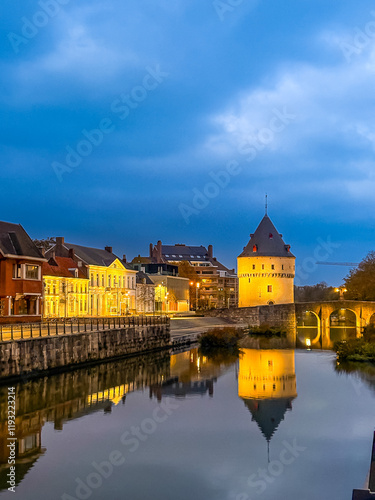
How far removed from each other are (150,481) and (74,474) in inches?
67.8

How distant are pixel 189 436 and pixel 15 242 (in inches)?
939

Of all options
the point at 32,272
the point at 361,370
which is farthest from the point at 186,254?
the point at 361,370

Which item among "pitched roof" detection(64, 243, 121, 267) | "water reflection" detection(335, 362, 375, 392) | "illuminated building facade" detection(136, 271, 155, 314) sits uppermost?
"pitched roof" detection(64, 243, 121, 267)

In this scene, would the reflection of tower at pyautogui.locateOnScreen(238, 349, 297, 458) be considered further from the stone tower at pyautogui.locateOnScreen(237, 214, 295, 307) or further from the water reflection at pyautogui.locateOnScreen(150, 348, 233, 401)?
the stone tower at pyautogui.locateOnScreen(237, 214, 295, 307)

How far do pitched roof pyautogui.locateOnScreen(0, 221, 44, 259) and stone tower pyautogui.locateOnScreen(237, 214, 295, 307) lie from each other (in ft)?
141

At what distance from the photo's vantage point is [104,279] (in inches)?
2388

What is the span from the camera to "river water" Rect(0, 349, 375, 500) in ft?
43.1

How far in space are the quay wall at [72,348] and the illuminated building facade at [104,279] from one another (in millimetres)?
18322

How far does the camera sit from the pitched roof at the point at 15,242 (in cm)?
3716

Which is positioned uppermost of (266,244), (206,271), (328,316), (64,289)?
(266,244)

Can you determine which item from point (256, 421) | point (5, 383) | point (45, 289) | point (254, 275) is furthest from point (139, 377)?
point (254, 275)

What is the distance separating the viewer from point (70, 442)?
1641 centimetres

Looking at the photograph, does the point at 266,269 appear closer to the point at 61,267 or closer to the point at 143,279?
the point at 143,279

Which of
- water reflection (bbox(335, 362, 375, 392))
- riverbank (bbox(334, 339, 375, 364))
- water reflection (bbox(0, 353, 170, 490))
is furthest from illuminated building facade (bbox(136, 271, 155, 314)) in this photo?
water reflection (bbox(335, 362, 375, 392))
